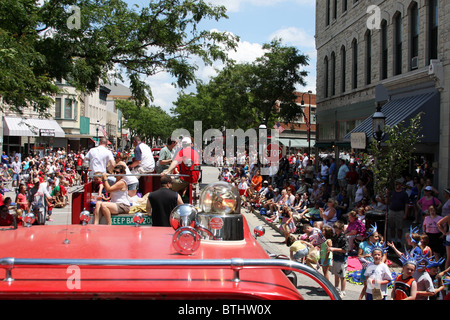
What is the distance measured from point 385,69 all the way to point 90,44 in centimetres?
1396

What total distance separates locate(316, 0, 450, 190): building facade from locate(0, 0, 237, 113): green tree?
6.17 m

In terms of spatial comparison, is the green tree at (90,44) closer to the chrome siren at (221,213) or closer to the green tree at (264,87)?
the chrome siren at (221,213)

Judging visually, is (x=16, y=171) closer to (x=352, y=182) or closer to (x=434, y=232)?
(x=352, y=182)

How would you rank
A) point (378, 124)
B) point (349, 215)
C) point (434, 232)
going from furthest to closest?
1. point (378, 124)
2. point (349, 215)
3. point (434, 232)

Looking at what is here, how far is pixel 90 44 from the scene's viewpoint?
11.2 meters

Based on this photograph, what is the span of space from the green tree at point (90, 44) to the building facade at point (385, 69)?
243 inches

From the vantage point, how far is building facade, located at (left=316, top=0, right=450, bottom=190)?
15.6 metres

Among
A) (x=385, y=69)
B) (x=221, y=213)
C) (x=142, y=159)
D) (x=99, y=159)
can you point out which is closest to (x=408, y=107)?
(x=385, y=69)

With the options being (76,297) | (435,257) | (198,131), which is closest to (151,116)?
(198,131)

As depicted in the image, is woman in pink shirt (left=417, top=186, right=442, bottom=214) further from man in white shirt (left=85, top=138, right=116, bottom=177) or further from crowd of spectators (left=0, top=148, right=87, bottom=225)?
crowd of spectators (left=0, top=148, right=87, bottom=225)

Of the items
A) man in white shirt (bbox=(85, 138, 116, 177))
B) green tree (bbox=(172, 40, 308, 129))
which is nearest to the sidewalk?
man in white shirt (bbox=(85, 138, 116, 177))

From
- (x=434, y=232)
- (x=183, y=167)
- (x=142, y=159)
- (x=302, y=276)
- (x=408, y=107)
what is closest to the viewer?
(x=183, y=167)
